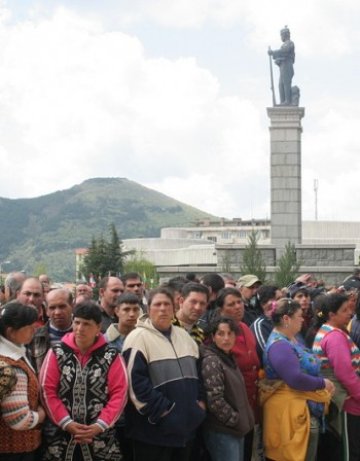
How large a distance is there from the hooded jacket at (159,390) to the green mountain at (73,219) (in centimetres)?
11602

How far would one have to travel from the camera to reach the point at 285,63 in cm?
2464

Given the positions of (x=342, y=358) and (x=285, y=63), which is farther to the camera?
(x=285, y=63)

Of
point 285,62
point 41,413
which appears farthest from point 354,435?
point 285,62

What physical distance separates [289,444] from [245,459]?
19.2 inches

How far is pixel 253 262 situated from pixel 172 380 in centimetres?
1808

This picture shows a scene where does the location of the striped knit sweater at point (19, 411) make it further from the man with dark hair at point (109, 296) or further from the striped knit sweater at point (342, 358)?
the striped knit sweater at point (342, 358)

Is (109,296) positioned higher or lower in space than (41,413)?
higher

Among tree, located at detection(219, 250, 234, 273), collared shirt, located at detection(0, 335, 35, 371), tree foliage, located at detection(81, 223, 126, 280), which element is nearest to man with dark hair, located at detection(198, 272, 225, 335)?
collared shirt, located at detection(0, 335, 35, 371)

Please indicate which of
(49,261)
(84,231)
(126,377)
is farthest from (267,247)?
(84,231)

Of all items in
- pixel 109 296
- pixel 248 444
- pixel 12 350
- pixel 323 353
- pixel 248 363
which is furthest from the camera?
pixel 109 296

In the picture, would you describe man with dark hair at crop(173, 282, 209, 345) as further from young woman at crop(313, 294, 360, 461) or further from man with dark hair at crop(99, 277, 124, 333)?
young woman at crop(313, 294, 360, 461)

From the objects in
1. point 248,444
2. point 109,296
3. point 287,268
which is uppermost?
point 287,268

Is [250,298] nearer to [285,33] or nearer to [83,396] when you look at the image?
[83,396]

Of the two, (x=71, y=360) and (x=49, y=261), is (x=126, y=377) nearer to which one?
(x=71, y=360)
